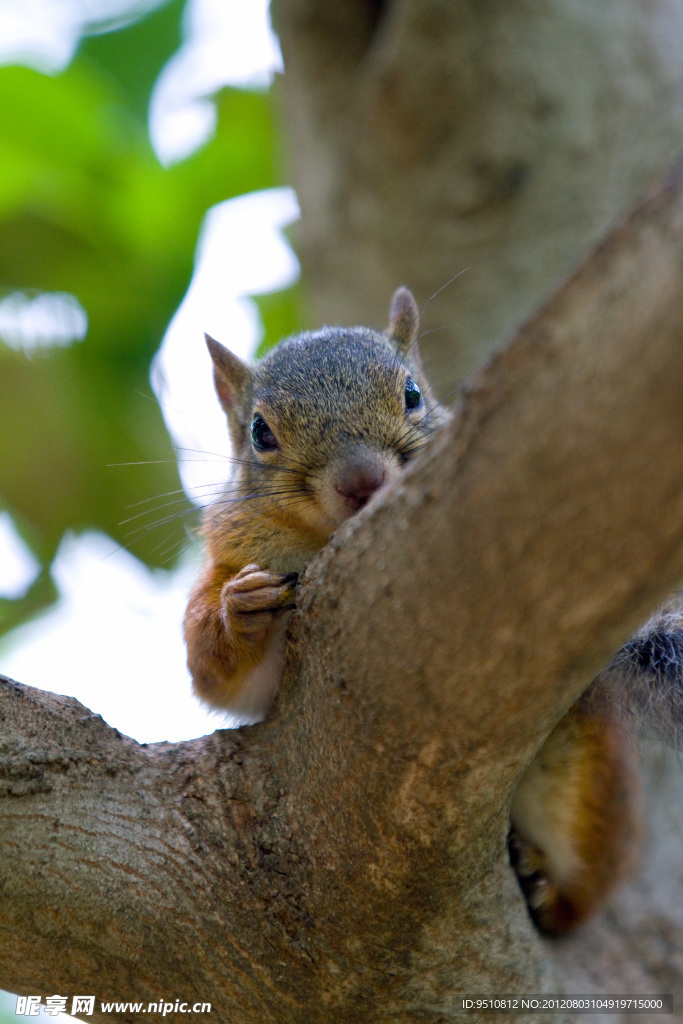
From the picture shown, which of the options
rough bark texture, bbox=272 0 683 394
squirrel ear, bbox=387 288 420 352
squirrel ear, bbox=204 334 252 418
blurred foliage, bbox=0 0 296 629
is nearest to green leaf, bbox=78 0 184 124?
blurred foliage, bbox=0 0 296 629

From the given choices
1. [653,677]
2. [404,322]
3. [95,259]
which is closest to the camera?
[653,677]

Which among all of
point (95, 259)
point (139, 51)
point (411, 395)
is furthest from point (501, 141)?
point (139, 51)

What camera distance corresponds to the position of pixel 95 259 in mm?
3436

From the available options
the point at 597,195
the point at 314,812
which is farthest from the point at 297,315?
the point at 314,812

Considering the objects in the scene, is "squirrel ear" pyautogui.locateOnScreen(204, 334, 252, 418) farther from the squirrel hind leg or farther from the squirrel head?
the squirrel hind leg

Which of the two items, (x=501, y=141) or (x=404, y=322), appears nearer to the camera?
(x=404, y=322)

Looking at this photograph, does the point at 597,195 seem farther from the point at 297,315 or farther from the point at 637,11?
the point at 297,315

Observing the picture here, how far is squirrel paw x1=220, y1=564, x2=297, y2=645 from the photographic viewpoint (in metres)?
1.48

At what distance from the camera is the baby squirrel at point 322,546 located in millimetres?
1783

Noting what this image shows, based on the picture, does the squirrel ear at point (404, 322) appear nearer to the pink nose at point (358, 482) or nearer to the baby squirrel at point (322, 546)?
the baby squirrel at point (322, 546)

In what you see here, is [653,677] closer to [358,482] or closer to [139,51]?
[358,482]

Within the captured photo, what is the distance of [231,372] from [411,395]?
0.63 m

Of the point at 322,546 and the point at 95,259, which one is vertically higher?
the point at 95,259

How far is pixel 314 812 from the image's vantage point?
4.40 ft
